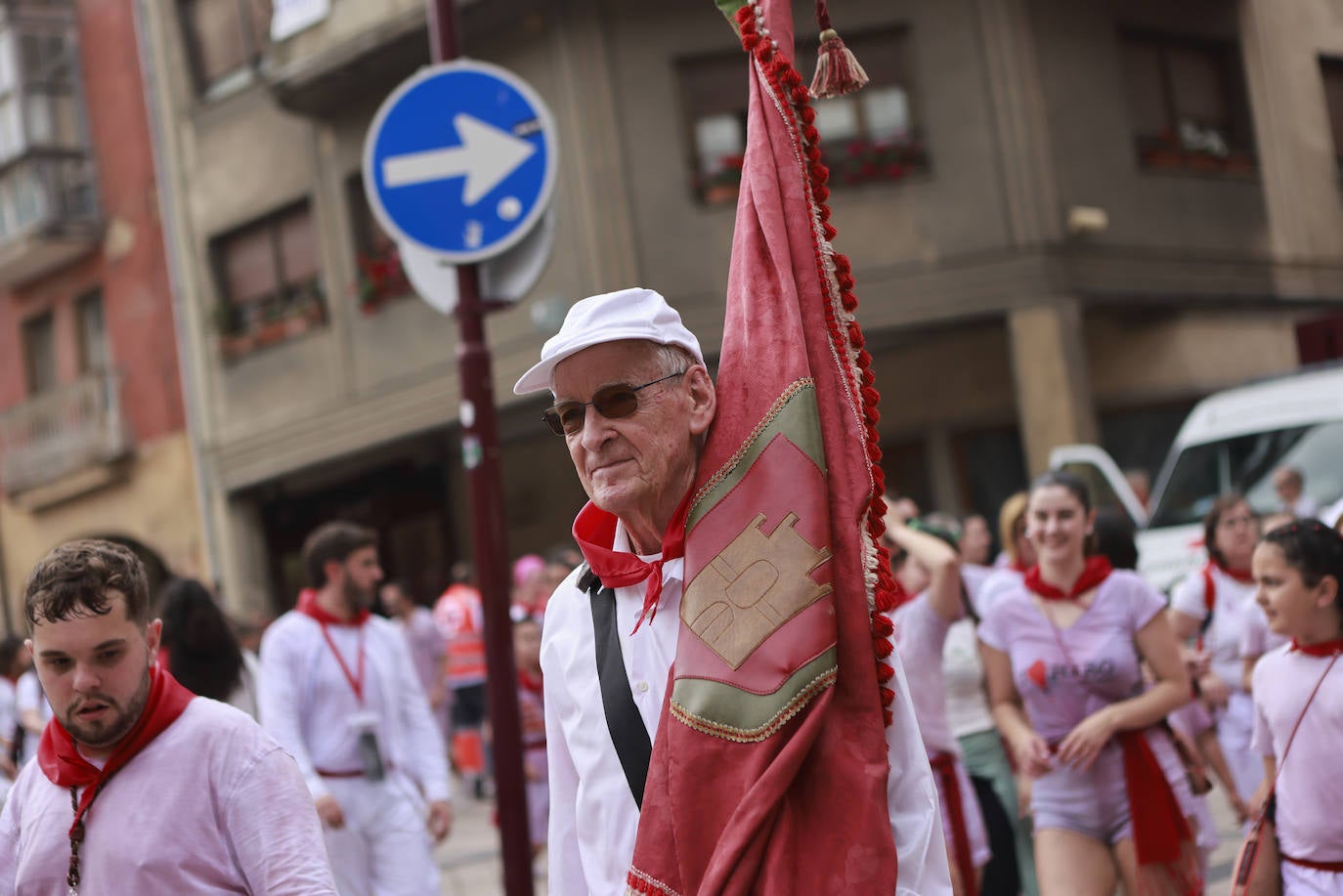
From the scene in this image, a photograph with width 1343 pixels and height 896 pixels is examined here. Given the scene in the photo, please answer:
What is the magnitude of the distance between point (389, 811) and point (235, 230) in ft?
53.2

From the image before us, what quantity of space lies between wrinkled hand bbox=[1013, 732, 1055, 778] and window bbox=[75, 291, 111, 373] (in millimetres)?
21051

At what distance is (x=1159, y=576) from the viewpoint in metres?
11.4

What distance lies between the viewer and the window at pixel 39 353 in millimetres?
25625

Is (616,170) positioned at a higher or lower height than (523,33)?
lower

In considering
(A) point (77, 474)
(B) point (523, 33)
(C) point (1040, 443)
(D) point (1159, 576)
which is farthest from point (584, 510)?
(A) point (77, 474)

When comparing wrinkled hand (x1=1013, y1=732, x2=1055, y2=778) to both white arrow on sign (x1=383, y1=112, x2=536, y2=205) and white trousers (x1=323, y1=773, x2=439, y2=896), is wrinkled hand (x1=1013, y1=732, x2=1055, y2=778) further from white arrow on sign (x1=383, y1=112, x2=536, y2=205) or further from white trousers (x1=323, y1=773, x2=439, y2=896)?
white arrow on sign (x1=383, y1=112, x2=536, y2=205)

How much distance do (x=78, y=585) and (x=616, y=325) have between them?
1.30 meters

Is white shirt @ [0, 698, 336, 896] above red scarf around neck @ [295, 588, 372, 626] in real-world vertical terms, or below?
below

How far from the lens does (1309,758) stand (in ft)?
15.6

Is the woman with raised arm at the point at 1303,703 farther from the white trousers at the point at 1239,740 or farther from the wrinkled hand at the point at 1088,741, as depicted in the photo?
the white trousers at the point at 1239,740

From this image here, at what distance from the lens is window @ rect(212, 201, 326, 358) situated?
831 inches

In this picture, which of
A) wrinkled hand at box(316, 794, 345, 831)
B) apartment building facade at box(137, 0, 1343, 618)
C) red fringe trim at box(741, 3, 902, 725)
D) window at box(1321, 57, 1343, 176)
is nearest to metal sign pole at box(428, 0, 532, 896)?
wrinkled hand at box(316, 794, 345, 831)

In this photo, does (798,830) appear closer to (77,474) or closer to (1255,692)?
(1255,692)

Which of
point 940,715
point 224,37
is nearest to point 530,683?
point 940,715
